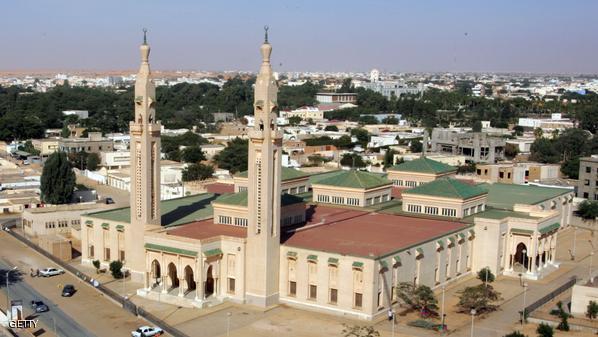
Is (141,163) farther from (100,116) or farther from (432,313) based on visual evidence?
(100,116)

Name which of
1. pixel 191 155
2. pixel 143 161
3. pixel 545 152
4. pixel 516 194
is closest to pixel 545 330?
pixel 143 161

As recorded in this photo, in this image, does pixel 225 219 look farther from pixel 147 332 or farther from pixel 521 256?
pixel 521 256

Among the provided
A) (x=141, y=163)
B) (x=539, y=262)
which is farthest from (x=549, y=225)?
(x=141, y=163)

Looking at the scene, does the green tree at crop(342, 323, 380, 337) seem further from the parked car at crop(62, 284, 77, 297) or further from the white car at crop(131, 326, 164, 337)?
the parked car at crop(62, 284, 77, 297)

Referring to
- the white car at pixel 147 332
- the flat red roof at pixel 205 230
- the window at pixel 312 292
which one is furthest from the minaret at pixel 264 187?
the white car at pixel 147 332

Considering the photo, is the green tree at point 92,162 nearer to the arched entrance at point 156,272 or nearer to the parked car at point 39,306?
the arched entrance at point 156,272

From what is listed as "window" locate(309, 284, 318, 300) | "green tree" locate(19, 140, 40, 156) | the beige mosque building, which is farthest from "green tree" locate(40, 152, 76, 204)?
"green tree" locate(19, 140, 40, 156)
